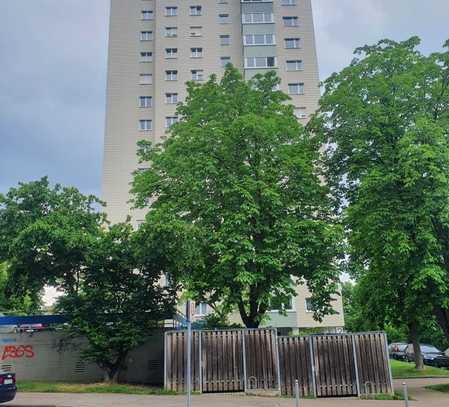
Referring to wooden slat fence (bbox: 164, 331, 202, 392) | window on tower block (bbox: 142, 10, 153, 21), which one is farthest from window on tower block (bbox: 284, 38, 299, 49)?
wooden slat fence (bbox: 164, 331, 202, 392)

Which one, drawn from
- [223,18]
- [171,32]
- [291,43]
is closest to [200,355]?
[291,43]

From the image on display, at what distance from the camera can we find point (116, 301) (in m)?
17.5

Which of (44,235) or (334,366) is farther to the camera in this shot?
(44,235)

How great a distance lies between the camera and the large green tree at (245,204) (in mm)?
16547

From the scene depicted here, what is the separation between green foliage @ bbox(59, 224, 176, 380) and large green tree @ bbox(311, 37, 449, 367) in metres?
8.02

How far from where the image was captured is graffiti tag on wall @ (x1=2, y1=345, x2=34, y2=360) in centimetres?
1902

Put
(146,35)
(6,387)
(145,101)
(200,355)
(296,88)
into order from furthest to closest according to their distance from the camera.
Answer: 1. (146,35)
2. (145,101)
3. (296,88)
4. (200,355)
5. (6,387)

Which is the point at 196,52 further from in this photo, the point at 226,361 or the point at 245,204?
the point at 226,361

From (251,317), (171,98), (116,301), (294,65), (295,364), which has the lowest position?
(295,364)

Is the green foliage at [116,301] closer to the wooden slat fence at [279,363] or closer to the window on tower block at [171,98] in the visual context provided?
the wooden slat fence at [279,363]

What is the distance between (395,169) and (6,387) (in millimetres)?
14043

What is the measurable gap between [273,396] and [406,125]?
1090cm

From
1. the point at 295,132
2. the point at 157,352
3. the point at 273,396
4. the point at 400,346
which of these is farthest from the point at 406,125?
the point at 400,346

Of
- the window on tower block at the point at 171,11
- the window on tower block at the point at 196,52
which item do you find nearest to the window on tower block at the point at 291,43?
the window on tower block at the point at 196,52
